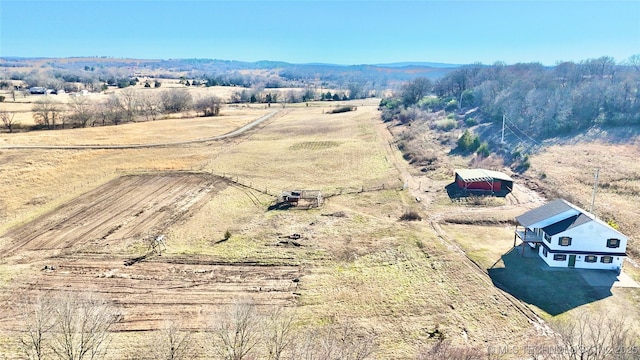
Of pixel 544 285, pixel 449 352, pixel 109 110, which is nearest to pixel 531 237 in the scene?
pixel 544 285

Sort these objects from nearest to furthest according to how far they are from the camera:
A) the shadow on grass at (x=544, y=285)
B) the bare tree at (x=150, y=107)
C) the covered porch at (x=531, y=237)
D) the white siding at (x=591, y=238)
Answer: the shadow on grass at (x=544, y=285) → the white siding at (x=591, y=238) → the covered porch at (x=531, y=237) → the bare tree at (x=150, y=107)

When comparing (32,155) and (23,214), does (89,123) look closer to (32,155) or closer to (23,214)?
(32,155)

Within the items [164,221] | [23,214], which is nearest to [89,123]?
[23,214]

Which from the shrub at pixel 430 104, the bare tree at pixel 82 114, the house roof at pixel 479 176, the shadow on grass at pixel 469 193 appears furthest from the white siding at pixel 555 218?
the bare tree at pixel 82 114

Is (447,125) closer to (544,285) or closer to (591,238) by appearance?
(591,238)

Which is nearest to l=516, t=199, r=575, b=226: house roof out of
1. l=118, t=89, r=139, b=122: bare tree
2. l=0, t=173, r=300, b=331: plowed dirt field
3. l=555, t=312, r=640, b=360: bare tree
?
l=555, t=312, r=640, b=360: bare tree

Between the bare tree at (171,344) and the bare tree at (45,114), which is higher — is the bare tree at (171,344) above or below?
below

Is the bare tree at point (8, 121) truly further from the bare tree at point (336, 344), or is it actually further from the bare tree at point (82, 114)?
the bare tree at point (336, 344)

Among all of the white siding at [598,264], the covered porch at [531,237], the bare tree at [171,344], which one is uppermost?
the covered porch at [531,237]
